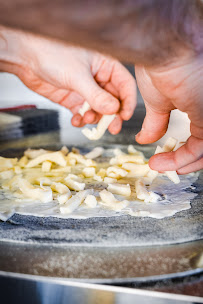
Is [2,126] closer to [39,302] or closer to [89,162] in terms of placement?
[89,162]

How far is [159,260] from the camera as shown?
527 mm

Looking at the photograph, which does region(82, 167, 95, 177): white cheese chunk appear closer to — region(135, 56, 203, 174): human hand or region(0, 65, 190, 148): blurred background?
region(135, 56, 203, 174): human hand

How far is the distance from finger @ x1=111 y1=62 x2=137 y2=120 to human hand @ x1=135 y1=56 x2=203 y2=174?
0.09m

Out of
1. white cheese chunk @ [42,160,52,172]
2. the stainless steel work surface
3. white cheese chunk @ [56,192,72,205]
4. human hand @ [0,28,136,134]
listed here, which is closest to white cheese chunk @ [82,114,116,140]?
human hand @ [0,28,136,134]

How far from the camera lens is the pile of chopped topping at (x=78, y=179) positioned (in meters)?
0.75

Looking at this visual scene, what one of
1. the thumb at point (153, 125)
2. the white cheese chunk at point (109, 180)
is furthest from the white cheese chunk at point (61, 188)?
the thumb at point (153, 125)

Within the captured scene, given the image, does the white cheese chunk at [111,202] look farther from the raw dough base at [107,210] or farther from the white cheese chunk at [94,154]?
the white cheese chunk at [94,154]

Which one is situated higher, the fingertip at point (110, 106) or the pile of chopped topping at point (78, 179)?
the fingertip at point (110, 106)

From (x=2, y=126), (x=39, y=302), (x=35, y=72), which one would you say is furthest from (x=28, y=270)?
(x=2, y=126)

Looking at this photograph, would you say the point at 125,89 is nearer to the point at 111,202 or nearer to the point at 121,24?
the point at 111,202

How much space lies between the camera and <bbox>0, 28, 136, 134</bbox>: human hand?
912mm

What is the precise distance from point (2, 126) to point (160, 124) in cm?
86

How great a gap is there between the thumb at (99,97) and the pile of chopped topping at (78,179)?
0.52 feet

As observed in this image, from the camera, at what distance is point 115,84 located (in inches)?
40.0
